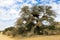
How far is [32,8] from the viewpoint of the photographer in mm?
2049

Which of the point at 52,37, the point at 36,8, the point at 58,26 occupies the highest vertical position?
the point at 36,8

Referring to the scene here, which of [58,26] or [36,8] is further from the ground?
→ [36,8]

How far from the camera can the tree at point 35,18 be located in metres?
2.02

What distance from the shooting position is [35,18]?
6.64 ft

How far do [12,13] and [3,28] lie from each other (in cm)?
23

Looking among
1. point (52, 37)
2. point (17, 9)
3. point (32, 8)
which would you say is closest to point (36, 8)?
point (32, 8)

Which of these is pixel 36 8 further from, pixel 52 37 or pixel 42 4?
pixel 52 37

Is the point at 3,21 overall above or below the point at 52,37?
above

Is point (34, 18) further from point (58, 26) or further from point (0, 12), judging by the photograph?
point (0, 12)

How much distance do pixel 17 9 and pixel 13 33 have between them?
0.32 metres

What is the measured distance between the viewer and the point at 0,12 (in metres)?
2.10

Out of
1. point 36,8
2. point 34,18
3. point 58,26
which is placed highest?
point 36,8

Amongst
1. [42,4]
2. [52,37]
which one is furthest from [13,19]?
[52,37]

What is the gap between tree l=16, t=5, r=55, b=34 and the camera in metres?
2.02
